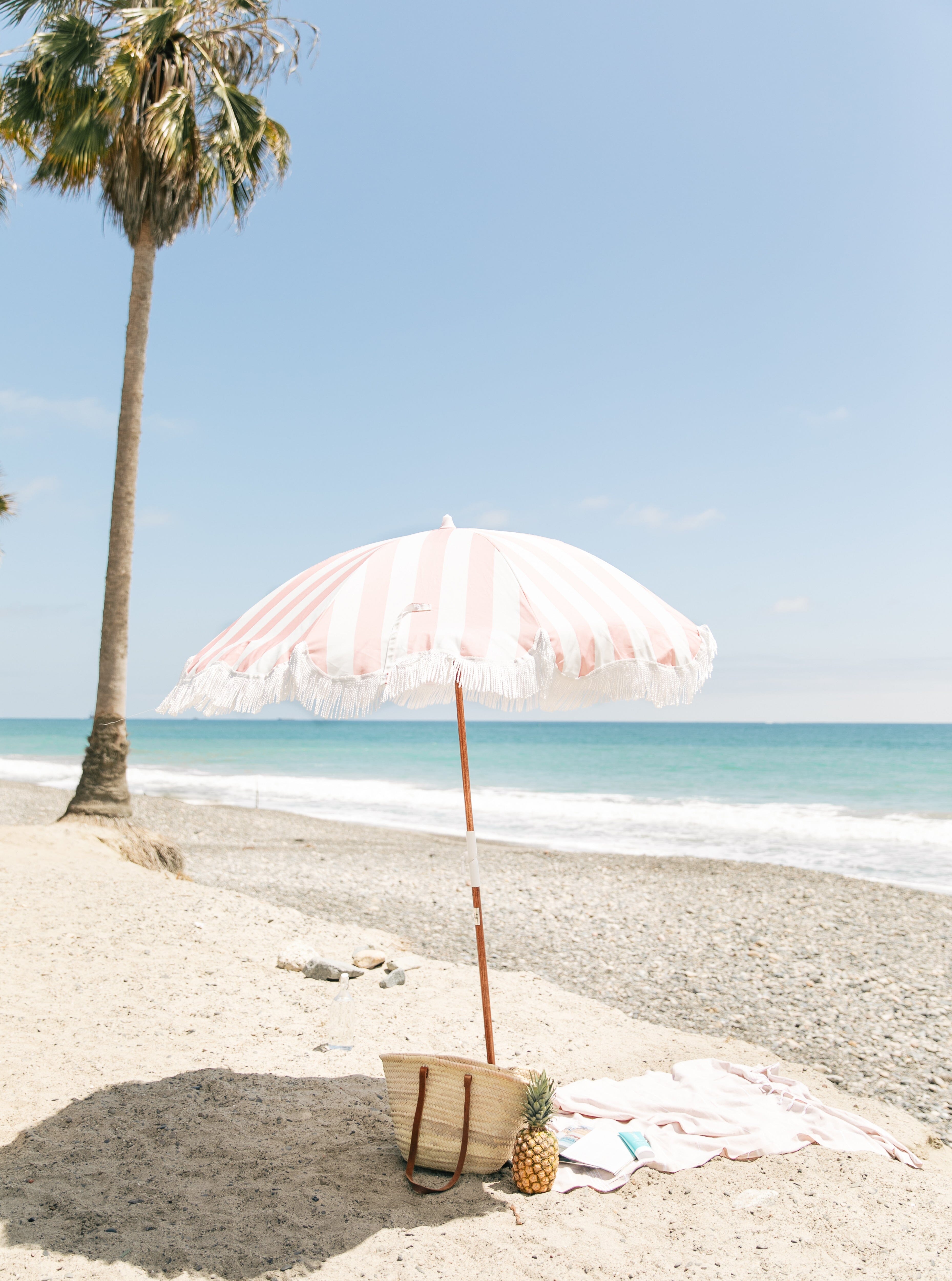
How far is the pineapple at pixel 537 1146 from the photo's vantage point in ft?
10.5

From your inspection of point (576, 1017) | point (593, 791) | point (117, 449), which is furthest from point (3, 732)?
point (576, 1017)

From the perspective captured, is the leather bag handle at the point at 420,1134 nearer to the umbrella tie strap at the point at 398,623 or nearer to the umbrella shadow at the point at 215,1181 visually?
the umbrella shadow at the point at 215,1181

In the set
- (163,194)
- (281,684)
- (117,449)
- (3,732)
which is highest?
(163,194)

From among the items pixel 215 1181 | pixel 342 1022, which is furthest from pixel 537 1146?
pixel 342 1022

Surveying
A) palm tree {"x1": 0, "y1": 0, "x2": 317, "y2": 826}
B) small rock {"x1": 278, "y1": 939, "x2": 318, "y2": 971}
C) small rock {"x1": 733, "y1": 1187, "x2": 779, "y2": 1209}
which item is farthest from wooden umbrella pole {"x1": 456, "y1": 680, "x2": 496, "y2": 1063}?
palm tree {"x1": 0, "y1": 0, "x2": 317, "y2": 826}

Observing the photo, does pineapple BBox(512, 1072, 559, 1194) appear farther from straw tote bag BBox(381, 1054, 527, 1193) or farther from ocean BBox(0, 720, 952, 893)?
ocean BBox(0, 720, 952, 893)

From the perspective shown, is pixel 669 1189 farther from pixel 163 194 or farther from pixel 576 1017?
pixel 163 194

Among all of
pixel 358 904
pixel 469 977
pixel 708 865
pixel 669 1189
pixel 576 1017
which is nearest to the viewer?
pixel 669 1189

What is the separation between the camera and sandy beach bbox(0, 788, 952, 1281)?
2.82m

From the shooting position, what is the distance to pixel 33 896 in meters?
6.59

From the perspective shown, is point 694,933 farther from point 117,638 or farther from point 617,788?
point 617,788

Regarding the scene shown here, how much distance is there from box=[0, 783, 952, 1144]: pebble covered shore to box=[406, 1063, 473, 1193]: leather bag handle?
2.84 metres

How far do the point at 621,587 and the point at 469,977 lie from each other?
406 cm

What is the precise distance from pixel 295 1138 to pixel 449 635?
260 cm
